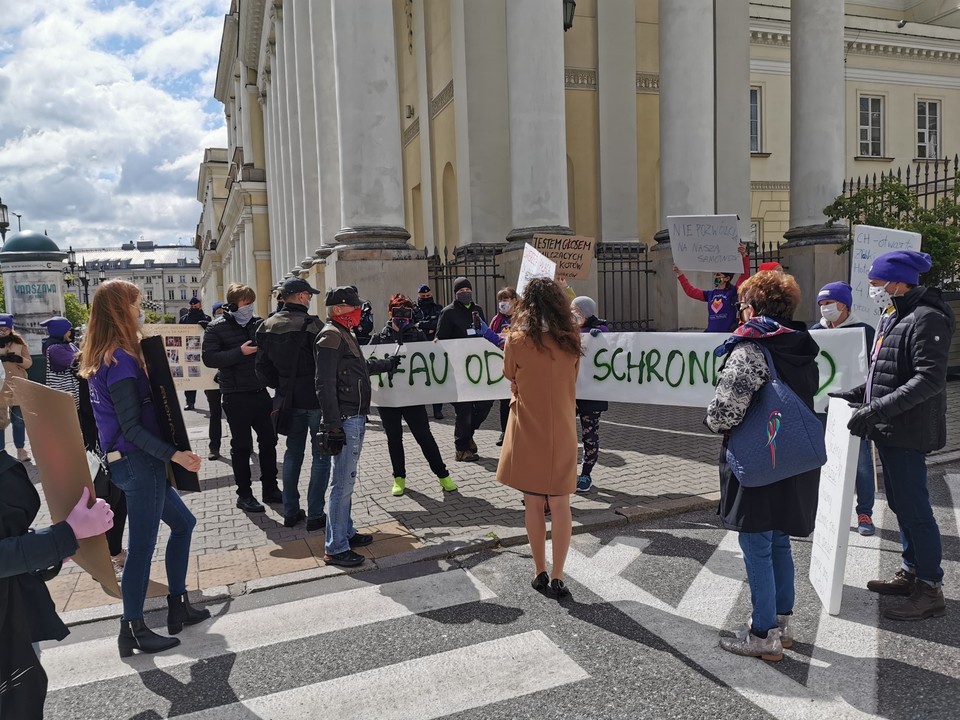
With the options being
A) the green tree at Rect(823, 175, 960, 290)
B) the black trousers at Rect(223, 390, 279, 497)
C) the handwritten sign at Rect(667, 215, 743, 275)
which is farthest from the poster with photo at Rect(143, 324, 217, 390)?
the green tree at Rect(823, 175, 960, 290)

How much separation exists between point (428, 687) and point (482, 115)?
50.6ft

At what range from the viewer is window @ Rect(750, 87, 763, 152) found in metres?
26.9

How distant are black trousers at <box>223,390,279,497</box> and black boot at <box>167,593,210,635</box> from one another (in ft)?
8.36

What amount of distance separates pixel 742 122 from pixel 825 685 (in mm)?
17381

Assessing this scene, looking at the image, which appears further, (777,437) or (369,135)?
(369,135)

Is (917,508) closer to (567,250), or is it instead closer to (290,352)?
(290,352)

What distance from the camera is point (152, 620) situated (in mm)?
4715

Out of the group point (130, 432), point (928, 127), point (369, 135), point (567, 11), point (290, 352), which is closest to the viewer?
point (130, 432)

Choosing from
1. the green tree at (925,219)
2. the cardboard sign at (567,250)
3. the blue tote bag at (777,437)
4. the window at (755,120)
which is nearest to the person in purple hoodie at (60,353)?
the cardboard sign at (567,250)

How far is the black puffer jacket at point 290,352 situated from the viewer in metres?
6.11

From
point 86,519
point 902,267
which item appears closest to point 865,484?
point 902,267

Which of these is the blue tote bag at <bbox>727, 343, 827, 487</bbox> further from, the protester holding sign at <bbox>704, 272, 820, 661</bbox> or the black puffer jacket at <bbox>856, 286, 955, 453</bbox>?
the black puffer jacket at <bbox>856, 286, 955, 453</bbox>

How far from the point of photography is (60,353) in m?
8.45

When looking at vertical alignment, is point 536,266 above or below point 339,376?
above
